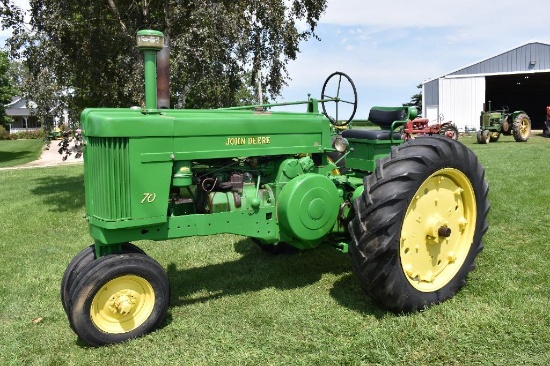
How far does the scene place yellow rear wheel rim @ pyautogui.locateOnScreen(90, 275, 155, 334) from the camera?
335 centimetres

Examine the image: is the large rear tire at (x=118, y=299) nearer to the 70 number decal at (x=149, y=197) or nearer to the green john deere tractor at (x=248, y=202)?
the green john deere tractor at (x=248, y=202)

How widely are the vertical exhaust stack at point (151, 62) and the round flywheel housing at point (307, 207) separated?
3.89 feet

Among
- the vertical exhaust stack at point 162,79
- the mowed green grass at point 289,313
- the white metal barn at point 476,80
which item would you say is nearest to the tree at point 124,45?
the mowed green grass at point 289,313

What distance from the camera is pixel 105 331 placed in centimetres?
335

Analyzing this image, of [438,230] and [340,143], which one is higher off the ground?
[340,143]

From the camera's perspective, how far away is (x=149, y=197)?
3.46 meters

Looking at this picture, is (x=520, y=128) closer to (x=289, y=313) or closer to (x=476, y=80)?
(x=476, y=80)

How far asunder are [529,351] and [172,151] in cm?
261

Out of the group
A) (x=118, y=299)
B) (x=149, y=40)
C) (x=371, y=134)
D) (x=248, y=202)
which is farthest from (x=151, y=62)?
(x=371, y=134)

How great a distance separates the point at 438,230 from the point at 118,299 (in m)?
2.34

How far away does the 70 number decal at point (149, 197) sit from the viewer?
3441 millimetres

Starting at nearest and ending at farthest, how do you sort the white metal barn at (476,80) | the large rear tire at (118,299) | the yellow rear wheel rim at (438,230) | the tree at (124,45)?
the large rear tire at (118,299), the yellow rear wheel rim at (438,230), the tree at (124,45), the white metal barn at (476,80)

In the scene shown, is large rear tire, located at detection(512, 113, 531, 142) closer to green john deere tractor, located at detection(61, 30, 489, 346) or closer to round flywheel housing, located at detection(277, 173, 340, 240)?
green john deere tractor, located at detection(61, 30, 489, 346)

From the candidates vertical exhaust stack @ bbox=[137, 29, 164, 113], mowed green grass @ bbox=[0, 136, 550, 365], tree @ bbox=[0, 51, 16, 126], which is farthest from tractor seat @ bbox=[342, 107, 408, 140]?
tree @ bbox=[0, 51, 16, 126]
